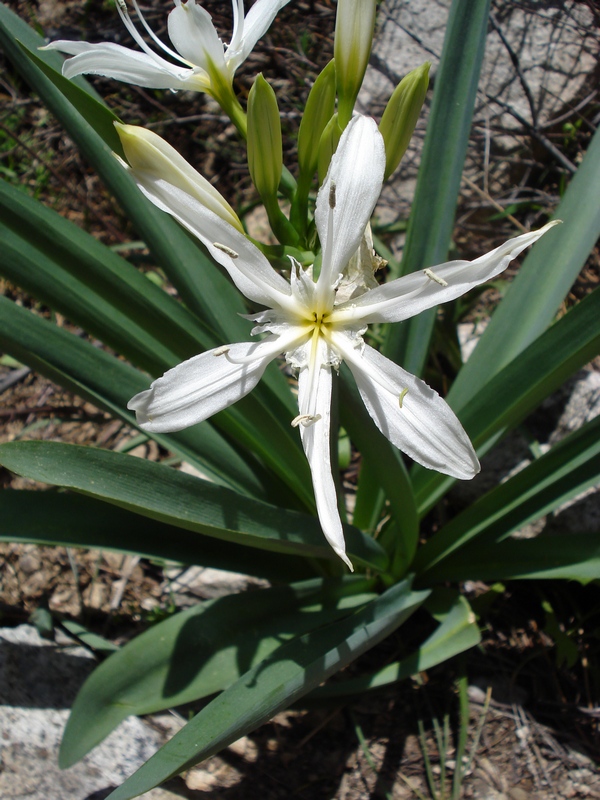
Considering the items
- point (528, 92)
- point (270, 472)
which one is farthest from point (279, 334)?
point (528, 92)

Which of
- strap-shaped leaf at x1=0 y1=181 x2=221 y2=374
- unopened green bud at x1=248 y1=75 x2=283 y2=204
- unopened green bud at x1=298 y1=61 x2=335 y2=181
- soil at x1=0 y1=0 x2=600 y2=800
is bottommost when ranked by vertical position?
soil at x1=0 y1=0 x2=600 y2=800

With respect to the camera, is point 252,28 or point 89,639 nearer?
point 252,28

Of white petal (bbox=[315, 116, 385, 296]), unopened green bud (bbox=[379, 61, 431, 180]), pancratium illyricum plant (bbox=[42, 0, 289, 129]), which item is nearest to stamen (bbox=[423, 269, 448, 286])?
white petal (bbox=[315, 116, 385, 296])

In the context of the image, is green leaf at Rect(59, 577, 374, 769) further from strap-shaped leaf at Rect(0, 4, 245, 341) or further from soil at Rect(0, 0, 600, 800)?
strap-shaped leaf at Rect(0, 4, 245, 341)

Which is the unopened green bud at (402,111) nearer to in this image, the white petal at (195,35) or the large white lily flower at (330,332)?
the large white lily flower at (330,332)

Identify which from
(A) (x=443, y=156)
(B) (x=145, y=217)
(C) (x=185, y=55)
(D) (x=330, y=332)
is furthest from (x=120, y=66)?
(A) (x=443, y=156)

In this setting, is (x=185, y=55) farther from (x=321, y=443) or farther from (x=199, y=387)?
(x=321, y=443)
